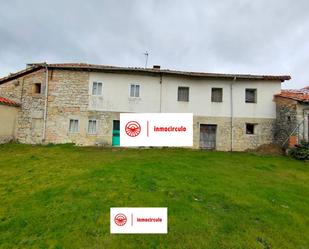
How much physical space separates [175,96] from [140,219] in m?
12.6

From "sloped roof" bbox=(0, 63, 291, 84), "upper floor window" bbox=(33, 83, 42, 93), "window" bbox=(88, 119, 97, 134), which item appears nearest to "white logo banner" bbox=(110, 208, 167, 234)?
"window" bbox=(88, 119, 97, 134)

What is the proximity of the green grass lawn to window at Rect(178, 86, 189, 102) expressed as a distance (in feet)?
21.6

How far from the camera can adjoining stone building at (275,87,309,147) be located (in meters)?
12.4

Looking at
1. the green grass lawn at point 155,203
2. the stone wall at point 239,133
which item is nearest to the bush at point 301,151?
the stone wall at point 239,133

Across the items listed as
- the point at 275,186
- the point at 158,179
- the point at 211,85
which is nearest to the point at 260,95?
the point at 211,85

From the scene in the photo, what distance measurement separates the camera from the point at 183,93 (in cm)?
1449

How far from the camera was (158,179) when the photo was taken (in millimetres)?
6668

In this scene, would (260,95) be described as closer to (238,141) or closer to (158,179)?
(238,141)

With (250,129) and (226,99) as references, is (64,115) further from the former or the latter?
(250,129)

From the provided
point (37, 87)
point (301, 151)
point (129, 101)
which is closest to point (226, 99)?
point (301, 151)

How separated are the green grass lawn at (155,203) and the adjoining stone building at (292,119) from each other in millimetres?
4462

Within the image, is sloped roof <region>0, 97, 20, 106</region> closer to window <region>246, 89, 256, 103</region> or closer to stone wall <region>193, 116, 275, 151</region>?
stone wall <region>193, 116, 275, 151</region>

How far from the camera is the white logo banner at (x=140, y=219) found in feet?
6.83

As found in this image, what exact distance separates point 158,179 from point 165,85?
8734 mm
